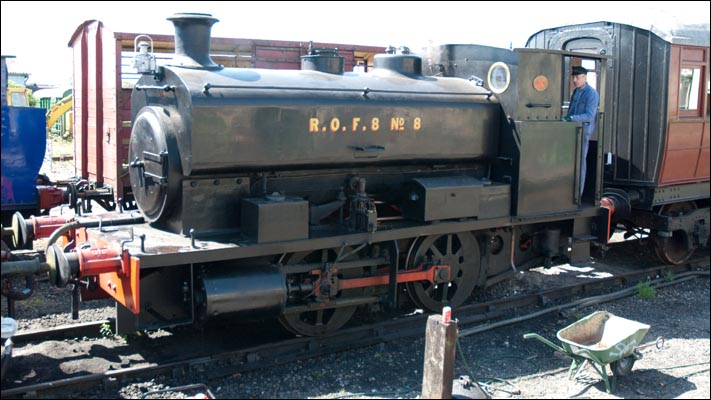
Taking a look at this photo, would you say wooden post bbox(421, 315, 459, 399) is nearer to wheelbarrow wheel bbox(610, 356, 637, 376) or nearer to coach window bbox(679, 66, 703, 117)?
wheelbarrow wheel bbox(610, 356, 637, 376)

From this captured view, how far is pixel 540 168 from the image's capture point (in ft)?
24.9

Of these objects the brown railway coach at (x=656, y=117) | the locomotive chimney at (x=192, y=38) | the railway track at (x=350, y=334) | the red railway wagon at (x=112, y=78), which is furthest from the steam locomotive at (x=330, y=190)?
the red railway wagon at (x=112, y=78)

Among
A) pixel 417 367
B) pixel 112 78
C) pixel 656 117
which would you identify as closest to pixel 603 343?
pixel 417 367

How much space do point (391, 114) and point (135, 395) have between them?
132 inches

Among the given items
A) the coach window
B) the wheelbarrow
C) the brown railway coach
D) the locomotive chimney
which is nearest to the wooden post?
the wheelbarrow

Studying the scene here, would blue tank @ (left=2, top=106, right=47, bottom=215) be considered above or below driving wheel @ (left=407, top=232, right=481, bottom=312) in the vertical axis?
above

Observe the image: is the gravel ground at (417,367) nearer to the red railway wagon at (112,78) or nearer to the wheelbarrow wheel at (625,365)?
the wheelbarrow wheel at (625,365)

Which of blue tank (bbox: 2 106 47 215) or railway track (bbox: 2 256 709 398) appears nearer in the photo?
railway track (bbox: 2 256 709 398)

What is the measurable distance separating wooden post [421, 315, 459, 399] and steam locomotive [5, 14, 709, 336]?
1.44 meters

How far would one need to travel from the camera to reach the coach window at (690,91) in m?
9.58

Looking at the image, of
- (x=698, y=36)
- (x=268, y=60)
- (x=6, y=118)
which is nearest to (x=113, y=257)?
(x=6, y=118)

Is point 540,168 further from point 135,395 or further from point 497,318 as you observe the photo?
point 135,395

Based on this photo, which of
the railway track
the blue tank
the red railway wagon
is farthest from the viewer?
the red railway wagon

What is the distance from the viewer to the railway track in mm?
5535
